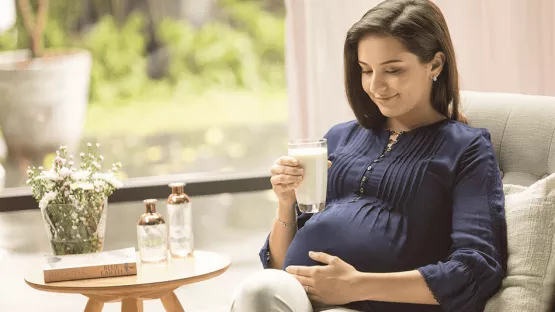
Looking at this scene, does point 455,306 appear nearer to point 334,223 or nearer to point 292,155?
point 334,223

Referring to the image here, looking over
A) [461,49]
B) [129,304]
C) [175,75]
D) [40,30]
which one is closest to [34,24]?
[40,30]

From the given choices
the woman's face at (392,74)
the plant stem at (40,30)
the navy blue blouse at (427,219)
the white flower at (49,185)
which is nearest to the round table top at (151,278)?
the white flower at (49,185)

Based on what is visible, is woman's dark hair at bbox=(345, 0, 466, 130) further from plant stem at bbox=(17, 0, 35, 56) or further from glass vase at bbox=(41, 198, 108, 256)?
plant stem at bbox=(17, 0, 35, 56)

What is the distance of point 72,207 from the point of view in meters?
2.26

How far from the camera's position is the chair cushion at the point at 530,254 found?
1.63m

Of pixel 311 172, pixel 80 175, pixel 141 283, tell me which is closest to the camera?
pixel 311 172

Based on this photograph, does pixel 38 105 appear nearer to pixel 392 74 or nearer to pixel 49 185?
pixel 49 185

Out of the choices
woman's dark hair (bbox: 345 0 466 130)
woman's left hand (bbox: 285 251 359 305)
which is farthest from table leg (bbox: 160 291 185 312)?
woman's dark hair (bbox: 345 0 466 130)

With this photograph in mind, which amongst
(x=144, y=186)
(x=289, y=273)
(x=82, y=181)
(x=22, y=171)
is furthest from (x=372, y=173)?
(x=22, y=171)

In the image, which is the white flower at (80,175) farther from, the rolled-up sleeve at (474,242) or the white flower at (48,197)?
the rolled-up sleeve at (474,242)

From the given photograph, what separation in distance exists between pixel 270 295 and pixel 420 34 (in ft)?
2.27

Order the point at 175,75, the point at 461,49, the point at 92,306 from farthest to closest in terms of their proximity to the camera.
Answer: the point at 175,75
the point at 461,49
the point at 92,306

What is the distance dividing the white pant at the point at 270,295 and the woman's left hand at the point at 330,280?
4 centimetres

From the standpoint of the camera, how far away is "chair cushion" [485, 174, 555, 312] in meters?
1.63
